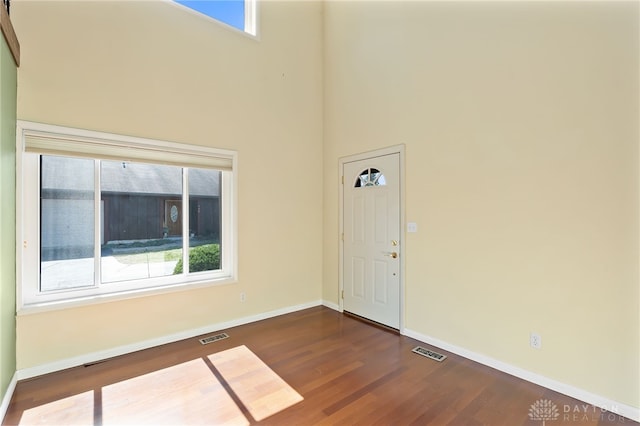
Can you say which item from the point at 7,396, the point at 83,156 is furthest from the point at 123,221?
the point at 7,396

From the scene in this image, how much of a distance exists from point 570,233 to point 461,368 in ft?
4.90

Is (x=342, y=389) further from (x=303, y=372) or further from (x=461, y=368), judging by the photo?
(x=461, y=368)

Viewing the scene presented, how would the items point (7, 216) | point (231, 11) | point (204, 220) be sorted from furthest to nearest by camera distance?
1. point (231, 11)
2. point (204, 220)
3. point (7, 216)

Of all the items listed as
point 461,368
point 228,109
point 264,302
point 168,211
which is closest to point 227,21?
point 228,109

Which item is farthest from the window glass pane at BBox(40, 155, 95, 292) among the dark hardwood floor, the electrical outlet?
the electrical outlet

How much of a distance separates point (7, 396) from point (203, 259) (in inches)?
75.4

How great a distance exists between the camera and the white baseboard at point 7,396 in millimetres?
2092

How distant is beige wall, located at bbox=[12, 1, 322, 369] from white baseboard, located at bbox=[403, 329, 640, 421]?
7.01ft

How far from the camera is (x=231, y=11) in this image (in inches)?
153

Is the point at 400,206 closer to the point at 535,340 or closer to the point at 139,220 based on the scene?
the point at 535,340

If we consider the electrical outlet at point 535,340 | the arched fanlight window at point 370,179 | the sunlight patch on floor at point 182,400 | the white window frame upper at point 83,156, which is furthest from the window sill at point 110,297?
the electrical outlet at point 535,340

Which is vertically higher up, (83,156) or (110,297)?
(83,156)

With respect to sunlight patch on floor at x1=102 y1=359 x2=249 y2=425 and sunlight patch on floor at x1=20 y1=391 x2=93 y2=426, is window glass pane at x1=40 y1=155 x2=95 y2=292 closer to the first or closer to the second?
sunlight patch on floor at x1=20 y1=391 x2=93 y2=426

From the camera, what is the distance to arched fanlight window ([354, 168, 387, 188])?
3841 millimetres
